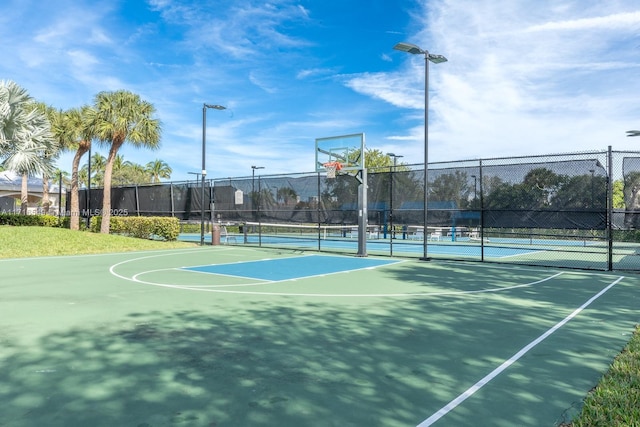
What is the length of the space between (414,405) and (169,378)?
2.18 metres

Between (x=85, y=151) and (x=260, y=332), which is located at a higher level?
(x=85, y=151)

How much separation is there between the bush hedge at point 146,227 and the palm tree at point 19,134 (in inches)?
207

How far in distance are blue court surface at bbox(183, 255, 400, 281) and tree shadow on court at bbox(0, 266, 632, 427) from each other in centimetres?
420

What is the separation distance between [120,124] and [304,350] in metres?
A: 20.9

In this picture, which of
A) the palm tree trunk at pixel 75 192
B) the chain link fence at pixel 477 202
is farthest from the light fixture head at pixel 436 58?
the palm tree trunk at pixel 75 192

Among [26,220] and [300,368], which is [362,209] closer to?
[300,368]

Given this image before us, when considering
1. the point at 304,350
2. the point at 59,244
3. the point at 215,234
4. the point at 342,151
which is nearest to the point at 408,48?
the point at 342,151

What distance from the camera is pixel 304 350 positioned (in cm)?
482

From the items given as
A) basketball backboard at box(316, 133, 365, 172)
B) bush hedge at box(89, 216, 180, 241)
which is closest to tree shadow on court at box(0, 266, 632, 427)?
basketball backboard at box(316, 133, 365, 172)

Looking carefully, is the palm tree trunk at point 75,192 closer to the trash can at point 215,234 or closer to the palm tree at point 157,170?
the trash can at point 215,234

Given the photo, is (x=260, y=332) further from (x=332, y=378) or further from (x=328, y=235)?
(x=328, y=235)

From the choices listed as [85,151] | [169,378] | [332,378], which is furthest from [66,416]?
[85,151]

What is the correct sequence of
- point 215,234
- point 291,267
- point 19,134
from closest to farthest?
point 291,267
point 19,134
point 215,234

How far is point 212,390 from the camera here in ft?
12.1
